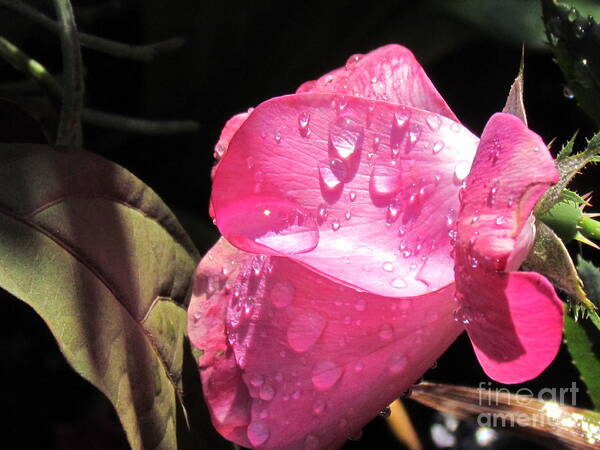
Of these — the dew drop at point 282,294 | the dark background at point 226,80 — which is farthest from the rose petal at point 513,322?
the dark background at point 226,80

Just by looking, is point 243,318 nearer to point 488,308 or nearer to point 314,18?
point 488,308

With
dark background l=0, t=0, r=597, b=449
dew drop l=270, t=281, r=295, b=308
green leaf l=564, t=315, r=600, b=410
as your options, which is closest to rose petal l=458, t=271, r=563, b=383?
dew drop l=270, t=281, r=295, b=308

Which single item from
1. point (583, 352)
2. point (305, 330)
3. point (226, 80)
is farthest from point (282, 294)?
point (226, 80)

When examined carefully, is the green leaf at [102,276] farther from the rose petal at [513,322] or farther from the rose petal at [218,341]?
the rose petal at [513,322]

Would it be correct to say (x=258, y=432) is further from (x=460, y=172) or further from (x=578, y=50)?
(x=578, y=50)

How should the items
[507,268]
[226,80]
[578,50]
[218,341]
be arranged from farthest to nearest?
[226,80]
[578,50]
[218,341]
[507,268]

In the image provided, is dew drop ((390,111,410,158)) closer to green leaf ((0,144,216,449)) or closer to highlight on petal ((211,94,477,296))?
highlight on petal ((211,94,477,296))
